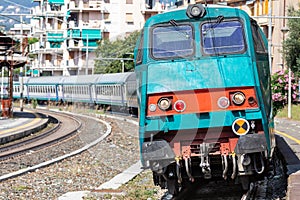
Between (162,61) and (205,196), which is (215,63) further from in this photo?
(205,196)

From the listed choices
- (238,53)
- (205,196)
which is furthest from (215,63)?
(205,196)

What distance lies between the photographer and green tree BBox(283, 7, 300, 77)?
34094mm

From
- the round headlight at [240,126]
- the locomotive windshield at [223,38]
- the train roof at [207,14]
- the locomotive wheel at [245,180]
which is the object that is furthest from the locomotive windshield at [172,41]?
the locomotive wheel at [245,180]

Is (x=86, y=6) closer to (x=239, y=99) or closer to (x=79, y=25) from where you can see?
(x=79, y=25)

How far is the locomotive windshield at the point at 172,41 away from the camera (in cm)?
977

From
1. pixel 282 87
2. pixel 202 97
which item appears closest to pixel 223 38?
pixel 202 97

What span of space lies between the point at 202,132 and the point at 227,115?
1.63ft

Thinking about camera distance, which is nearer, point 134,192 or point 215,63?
point 215,63

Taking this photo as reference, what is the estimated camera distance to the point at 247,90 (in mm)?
9352

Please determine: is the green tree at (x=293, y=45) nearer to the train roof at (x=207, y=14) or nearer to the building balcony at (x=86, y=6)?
the building balcony at (x=86, y=6)

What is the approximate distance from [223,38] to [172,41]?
803 mm

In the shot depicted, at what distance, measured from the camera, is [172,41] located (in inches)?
389

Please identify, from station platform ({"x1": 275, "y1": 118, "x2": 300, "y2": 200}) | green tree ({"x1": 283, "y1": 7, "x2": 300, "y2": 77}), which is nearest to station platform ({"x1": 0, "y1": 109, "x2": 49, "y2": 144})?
station platform ({"x1": 275, "y1": 118, "x2": 300, "y2": 200})

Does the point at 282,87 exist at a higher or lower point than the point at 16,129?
higher
